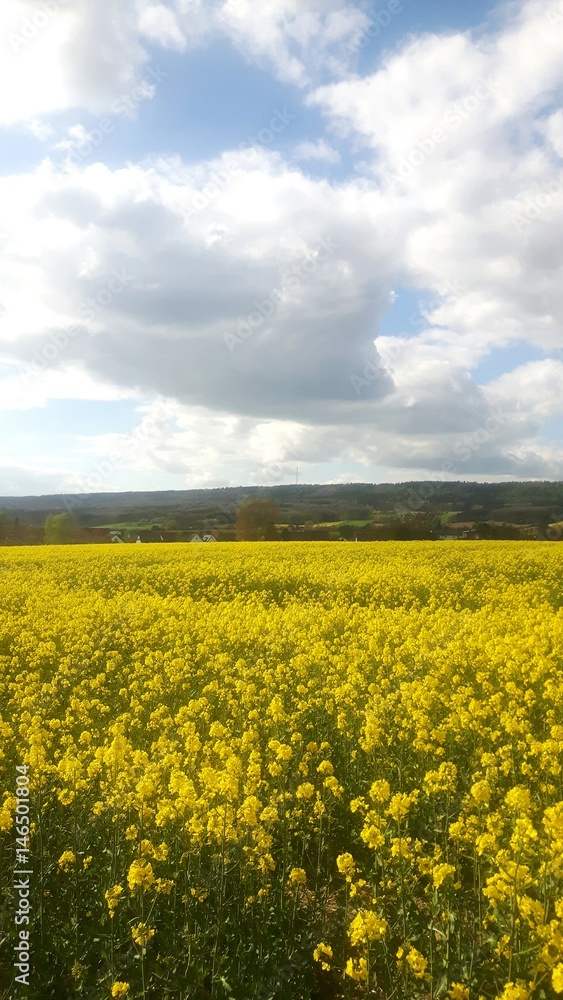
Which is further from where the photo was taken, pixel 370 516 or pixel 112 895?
pixel 370 516

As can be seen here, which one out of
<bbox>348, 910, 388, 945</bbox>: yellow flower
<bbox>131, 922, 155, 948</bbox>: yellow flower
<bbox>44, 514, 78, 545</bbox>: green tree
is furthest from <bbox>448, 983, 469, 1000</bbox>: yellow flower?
<bbox>44, 514, 78, 545</bbox>: green tree

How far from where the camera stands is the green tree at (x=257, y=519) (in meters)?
44.1

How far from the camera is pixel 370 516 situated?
5491 cm

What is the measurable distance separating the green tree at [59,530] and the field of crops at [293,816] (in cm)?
4590

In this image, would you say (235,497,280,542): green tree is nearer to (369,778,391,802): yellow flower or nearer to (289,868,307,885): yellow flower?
(369,778,391,802): yellow flower

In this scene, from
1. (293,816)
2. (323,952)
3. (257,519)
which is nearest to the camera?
(323,952)

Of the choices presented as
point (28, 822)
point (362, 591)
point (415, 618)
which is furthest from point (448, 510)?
point (28, 822)

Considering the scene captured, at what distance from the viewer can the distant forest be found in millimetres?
40156

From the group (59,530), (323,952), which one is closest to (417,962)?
(323,952)

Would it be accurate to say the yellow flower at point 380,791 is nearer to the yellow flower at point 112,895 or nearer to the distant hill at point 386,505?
the yellow flower at point 112,895

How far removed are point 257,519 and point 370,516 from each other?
492 inches

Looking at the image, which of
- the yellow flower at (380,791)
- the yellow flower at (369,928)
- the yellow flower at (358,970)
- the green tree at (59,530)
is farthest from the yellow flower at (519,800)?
the green tree at (59,530)

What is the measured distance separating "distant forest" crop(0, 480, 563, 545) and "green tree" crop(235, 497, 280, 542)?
2.31ft

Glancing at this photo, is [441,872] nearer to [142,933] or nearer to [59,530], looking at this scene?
[142,933]
